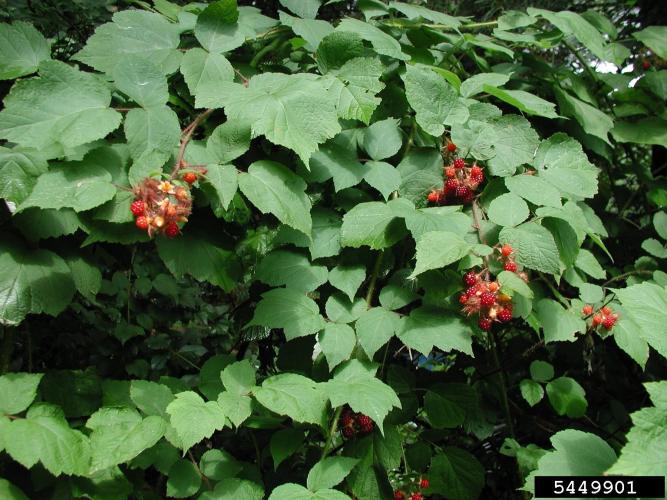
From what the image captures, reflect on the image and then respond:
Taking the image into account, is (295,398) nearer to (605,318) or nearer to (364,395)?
(364,395)

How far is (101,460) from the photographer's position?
116 cm

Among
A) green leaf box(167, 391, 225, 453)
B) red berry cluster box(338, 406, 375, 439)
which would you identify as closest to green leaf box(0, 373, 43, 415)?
green leaf box(167, 391, 225, 453)

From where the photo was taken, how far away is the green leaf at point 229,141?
131 centimetres

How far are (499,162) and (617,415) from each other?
1.11m

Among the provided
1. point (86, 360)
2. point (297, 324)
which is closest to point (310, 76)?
Result: point (297, 324)

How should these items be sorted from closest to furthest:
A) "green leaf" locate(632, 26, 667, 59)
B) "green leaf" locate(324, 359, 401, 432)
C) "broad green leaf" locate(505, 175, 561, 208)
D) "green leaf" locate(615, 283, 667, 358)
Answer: "green leaf" locate(615, 283, 667, 358)
"green leaf" locate(324, 359, 401, 432)
"broad green leaf" locate(505, 175, 561, 208)
"green leaf" locate(632, 26, 667, 59)

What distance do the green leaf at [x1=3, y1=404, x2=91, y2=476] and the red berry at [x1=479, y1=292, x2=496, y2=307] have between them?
3.00 feet

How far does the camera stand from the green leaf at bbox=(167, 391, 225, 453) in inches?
44.1

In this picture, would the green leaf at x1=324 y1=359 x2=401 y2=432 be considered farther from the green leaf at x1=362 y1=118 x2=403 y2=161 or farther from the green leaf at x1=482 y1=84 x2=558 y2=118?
the green leaf at x1=482 y1=84 x2=558 y2=118

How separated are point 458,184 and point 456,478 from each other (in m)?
0.82

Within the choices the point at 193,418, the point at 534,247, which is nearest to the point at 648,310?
the point at 534,247

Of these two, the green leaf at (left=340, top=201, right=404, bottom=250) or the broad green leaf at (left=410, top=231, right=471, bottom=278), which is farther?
the green leaf at (left=340, top=201, right=404, bottom=250)

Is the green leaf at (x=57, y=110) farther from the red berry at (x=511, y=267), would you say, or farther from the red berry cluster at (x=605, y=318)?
the red berry cluster at (x=605, y=318)

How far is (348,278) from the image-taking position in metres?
1.44
